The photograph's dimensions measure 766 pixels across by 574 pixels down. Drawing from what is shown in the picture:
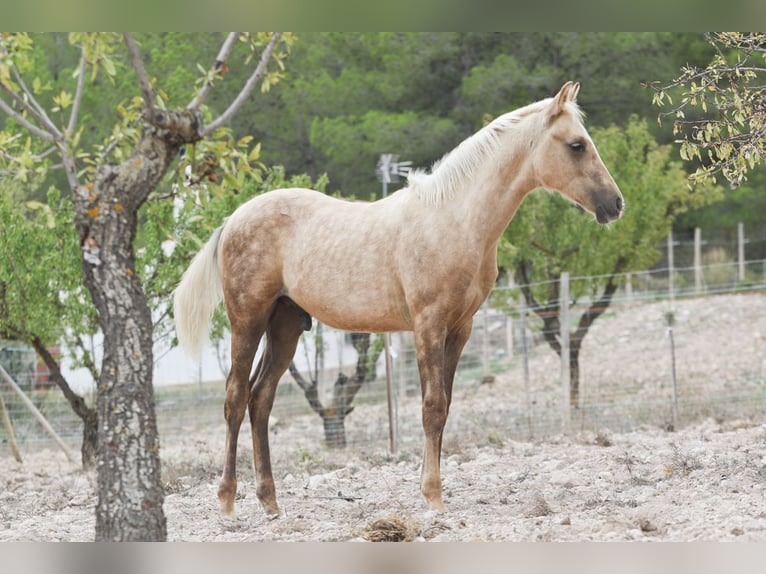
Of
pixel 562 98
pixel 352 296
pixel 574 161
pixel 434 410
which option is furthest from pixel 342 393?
pixel 562 98

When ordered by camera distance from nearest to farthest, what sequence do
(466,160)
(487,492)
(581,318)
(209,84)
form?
(209,84) < (466,160) < (487,492) < (581,318)

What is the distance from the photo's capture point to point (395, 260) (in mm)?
5355

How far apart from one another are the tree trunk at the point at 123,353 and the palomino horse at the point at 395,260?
155cm

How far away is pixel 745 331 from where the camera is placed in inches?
649

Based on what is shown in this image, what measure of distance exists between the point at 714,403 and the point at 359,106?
33.4 feet

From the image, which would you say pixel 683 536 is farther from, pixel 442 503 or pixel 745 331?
pixel 745 331

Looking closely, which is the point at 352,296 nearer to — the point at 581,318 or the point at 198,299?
the point at 198,299

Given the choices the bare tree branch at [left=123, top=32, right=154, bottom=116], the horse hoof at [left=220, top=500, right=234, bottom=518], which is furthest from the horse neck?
the horse hoof at [left=220, top=500, right=234, bottom=518]

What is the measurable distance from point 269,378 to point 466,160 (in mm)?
1857

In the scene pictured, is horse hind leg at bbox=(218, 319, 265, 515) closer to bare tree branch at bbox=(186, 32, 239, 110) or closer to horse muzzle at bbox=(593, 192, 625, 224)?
bare tree branch at bbox=(186, 32, 239, 110)

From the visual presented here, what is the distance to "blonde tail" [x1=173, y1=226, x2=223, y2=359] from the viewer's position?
5.88 m

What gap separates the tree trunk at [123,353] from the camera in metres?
3.93

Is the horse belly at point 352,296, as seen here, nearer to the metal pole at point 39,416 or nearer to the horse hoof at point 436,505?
the horse hoof at point 436,505

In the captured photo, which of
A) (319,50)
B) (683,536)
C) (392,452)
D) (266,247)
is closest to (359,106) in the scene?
(319,50)
